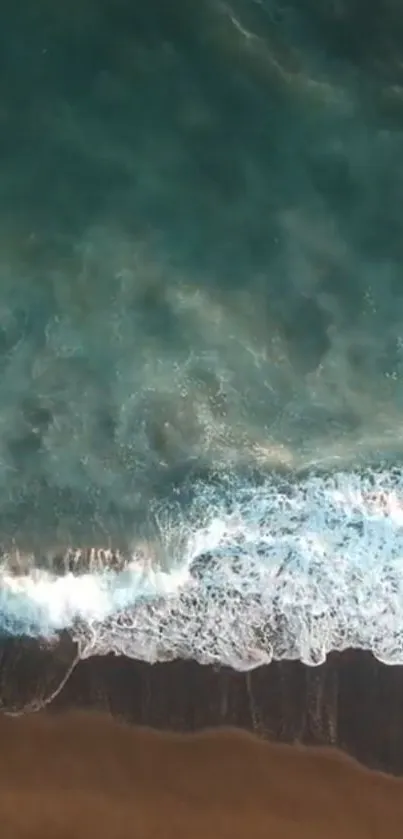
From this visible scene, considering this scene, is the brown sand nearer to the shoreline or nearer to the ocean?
the shoreline

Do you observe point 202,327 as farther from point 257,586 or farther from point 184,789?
point 184,789

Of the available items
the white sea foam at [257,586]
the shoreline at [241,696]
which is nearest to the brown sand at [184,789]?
the shoreline at [241,696]

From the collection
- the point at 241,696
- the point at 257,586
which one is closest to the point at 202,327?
the point at 257,586

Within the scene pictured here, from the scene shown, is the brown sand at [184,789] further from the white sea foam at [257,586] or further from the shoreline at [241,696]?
the white sea foam at [257,586]

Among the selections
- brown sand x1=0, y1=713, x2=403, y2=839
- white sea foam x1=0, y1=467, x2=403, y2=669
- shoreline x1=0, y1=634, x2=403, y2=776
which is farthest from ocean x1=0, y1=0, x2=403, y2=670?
brown sand x1=0, y1=713, x2=403, y2=839

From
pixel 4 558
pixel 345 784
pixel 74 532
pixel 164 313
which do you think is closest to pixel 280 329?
pixel 164 313

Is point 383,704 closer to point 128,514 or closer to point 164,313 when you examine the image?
point 128,514
